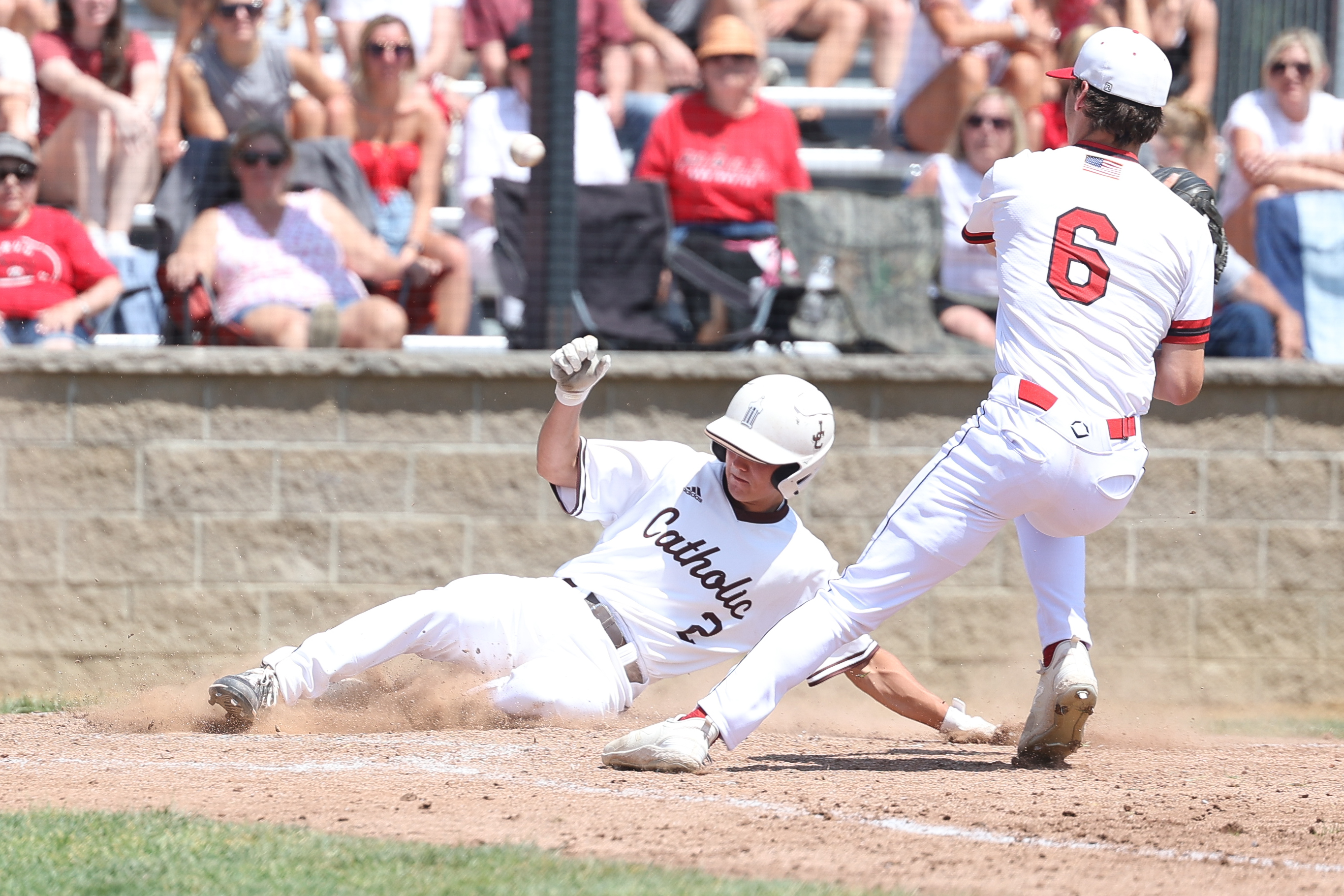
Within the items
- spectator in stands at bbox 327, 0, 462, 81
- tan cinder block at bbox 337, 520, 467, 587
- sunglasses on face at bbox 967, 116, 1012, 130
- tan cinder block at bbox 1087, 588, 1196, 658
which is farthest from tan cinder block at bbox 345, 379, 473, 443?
tan cinder block at bbox 1087, 588, 1196, 658

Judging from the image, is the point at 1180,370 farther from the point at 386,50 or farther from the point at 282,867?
the point at 386,50

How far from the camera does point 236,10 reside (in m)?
7.38

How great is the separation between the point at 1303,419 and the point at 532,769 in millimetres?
4546

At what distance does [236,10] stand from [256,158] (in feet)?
2.83

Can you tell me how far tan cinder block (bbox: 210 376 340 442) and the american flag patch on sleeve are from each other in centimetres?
382

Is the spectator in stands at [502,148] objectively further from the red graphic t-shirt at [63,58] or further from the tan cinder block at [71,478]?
the tan cinder block at [71,478]

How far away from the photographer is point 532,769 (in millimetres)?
4184

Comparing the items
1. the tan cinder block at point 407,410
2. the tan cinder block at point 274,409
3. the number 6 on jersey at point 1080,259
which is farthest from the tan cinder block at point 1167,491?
the tan cinder block at point 274,409

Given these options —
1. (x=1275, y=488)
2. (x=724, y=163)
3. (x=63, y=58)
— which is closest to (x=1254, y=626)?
(x=1275, y=488)

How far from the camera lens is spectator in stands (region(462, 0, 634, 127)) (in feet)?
25.2

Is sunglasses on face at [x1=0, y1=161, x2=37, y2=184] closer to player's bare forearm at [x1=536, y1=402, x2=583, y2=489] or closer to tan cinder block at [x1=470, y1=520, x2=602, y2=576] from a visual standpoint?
tan cinder block at [x1=470, y1=520, x2=602, y2=576]

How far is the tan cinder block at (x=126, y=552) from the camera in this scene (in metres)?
6.84

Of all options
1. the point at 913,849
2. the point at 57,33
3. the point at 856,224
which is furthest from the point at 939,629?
the point at 57,33

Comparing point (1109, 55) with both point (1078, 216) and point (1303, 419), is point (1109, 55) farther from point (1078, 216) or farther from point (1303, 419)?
point (1303, 419)
